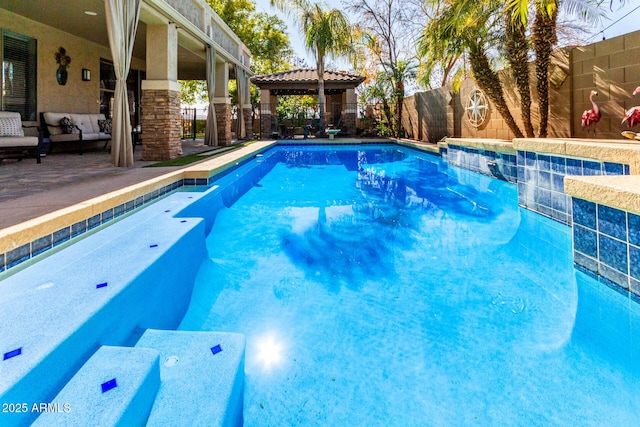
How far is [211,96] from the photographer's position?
11820 millimetres

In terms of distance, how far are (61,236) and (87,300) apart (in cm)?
145

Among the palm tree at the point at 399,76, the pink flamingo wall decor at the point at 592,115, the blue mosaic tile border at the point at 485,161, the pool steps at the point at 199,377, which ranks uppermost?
the palm tree at the point at 399,76

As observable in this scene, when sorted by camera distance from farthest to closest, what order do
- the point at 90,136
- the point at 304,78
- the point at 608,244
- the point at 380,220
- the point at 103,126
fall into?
the point at 304,78 < the point at 103,126 < the point at 90,136 < the point at 380,220 < the point at 608,244

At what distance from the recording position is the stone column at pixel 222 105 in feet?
42.7

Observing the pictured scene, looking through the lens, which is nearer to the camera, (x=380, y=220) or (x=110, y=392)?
(x=110, y=392)

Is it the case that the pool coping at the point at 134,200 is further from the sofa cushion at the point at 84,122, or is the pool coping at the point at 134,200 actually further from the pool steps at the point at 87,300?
the sofa cushion at the point at 84,122

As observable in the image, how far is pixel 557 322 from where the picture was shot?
2.46m

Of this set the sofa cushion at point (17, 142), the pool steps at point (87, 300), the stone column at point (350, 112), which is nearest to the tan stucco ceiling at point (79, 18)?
the sofa cushion at point (17, 142)

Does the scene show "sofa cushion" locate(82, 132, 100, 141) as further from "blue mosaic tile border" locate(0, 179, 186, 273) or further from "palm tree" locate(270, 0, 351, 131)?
"palm tree" locate(270, 0, 351, 131)

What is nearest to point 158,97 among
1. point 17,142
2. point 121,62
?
point 121,62

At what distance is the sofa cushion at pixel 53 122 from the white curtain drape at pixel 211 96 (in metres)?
3.90

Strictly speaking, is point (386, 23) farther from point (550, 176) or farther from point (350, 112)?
point (550, 176)

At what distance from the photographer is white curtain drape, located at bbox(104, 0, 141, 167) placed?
21.3 ft

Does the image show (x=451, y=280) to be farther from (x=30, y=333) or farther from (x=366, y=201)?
(x=366, y=201)
